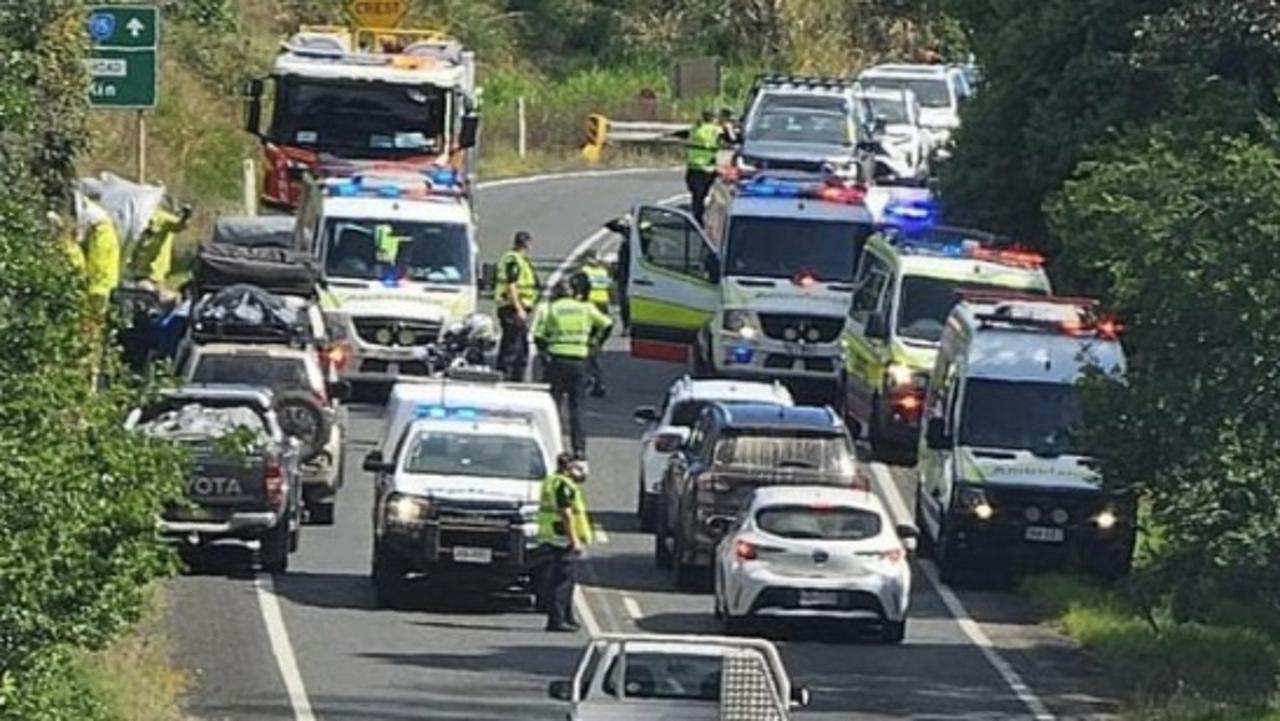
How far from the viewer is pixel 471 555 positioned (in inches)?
1291

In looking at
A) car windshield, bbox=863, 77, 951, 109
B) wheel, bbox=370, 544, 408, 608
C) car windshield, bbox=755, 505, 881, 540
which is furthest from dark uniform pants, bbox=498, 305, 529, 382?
car windshield, bbox=863, 77, 951, 109

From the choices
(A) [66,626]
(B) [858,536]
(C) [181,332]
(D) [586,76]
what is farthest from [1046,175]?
(D) [586,76]

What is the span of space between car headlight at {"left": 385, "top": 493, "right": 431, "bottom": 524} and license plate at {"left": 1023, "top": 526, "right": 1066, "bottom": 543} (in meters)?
6.45

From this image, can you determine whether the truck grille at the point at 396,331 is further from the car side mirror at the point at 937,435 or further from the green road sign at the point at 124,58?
the car side mirror at the point at 937,435

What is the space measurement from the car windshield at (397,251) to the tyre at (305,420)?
8.00 m

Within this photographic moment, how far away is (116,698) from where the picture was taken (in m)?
26.7

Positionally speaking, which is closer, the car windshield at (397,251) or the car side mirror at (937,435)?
the car side mirror at (937,435)

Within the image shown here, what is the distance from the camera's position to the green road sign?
128 feet

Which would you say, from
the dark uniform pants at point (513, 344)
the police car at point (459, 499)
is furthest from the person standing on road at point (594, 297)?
the police car at point (459, 499)

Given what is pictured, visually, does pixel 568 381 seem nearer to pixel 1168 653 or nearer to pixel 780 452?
pixel 780 452

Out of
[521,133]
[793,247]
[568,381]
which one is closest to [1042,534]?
[568,381]

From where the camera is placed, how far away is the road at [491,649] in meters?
29.3

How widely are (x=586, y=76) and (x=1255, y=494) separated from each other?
2268 inches

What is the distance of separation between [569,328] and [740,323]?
14.9 feet
